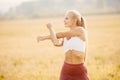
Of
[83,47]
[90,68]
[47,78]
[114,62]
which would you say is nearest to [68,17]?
[83,47]

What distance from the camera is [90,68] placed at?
10.9 m

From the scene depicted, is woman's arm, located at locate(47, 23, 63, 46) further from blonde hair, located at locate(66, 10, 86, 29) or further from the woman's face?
blonde hair, located at locate(66, 10, 86, 29)

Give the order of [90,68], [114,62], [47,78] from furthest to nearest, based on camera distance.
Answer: [114,62] → [90,68] → [47,78]

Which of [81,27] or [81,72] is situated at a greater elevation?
[81,27]

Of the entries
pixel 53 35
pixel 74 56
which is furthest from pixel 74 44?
pixel 53 35

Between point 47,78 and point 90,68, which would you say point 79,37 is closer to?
point 47,78

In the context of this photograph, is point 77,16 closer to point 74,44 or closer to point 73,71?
point 74,44

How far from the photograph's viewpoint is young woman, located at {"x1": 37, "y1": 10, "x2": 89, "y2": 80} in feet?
18.0

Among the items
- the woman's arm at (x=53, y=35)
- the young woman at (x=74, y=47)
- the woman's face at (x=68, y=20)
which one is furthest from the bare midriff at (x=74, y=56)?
the woman's face at (x=68, y=20)

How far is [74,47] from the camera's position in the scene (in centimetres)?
546

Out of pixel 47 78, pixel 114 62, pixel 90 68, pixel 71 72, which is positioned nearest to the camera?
pixel 71 72

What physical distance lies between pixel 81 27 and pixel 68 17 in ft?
0.78

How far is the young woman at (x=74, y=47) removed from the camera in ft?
18.0

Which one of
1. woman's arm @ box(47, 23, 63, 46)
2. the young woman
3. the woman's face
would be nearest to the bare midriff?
the young woman
